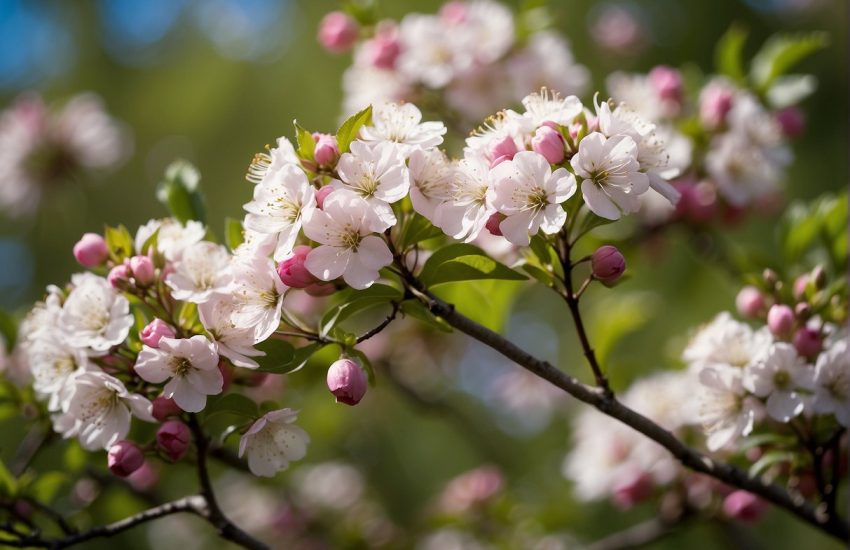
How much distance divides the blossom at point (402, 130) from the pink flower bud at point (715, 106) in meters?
1.13

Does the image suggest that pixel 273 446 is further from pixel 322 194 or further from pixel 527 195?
pixel 527 195

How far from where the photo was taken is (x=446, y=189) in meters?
1.40

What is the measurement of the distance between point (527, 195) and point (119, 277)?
28.3 inches

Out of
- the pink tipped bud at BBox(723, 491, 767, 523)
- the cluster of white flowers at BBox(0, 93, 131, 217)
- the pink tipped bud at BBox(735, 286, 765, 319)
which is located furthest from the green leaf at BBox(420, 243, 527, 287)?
the cluster of white flowers at BBox(0, 93, 131, 217)

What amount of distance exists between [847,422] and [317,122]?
3330mm

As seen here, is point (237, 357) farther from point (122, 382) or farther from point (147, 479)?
point (147, 479)

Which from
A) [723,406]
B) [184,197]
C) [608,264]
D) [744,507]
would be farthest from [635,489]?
[184,197]

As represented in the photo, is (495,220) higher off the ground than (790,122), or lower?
lower

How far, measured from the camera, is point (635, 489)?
216 cm

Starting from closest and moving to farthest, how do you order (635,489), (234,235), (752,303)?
(234,235) → (752,303) → (635,489)

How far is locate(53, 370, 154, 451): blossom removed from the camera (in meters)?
1.45

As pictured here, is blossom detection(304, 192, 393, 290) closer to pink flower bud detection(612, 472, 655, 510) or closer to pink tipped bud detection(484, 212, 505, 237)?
pink tipped bud detection(484, 212, 505, 237)

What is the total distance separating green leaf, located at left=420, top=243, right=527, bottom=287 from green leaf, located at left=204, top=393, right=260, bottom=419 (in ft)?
1.17

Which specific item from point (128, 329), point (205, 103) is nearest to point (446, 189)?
point (128, 329)
